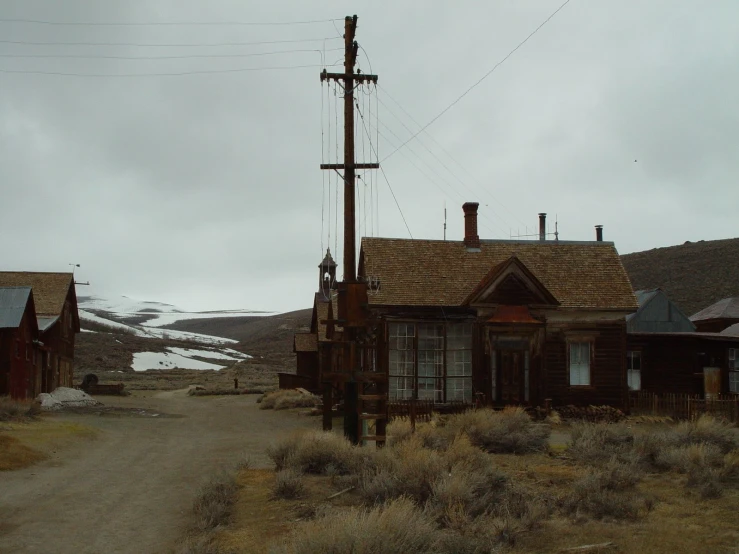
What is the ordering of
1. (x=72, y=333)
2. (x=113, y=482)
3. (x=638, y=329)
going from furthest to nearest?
(x=72, y=333) → (x=638, y=329) → (x=113, y=482)

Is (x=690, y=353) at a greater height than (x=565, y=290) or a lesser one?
lesser

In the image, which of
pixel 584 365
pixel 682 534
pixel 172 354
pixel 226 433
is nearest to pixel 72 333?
pixel 226 433

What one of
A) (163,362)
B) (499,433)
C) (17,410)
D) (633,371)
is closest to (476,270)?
(633,371)

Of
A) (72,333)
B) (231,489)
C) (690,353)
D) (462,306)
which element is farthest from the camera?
(72,333)

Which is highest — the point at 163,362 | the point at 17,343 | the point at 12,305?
the point at 12,305

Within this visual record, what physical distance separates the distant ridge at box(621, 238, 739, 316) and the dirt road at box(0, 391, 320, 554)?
194 feet

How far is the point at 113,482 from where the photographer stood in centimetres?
1215

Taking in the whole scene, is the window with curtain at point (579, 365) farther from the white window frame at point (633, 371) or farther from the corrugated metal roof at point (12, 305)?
the corrugated metal roof at point (12, 305)

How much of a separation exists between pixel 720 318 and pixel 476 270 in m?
22.6

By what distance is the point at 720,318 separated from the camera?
40188 millimetres

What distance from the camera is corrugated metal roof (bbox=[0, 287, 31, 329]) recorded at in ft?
82.6

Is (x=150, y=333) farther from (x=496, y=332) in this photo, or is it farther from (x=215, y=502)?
(x=215, y=502)

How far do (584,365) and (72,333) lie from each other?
26142mm

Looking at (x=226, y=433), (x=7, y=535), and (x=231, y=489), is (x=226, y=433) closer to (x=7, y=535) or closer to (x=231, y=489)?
(x=231, y=489)
